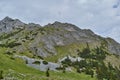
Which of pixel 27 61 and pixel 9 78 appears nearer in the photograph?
pixel 9 78

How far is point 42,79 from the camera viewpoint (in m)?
73.9

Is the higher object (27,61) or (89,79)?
(27,61)

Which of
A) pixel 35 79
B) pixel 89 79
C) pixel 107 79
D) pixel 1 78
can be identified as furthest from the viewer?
pixel 107 79

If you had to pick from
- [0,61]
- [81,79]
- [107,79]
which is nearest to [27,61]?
[107,79]

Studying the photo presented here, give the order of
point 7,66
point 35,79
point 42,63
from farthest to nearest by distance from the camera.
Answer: point 42,63
point 7,66
point 35,79

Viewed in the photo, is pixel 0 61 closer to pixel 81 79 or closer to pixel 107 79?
pixel 81 79

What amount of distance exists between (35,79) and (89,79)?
265 feet

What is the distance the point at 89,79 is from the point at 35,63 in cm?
5774

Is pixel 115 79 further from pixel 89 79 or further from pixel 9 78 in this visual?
pixel 9 78

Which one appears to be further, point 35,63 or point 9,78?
point 35,63

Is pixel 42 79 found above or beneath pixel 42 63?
beneath

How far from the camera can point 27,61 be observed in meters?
199

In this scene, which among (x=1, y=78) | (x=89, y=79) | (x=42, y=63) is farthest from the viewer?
(x=42, y=63)

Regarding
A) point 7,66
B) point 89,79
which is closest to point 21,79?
point 7,66
